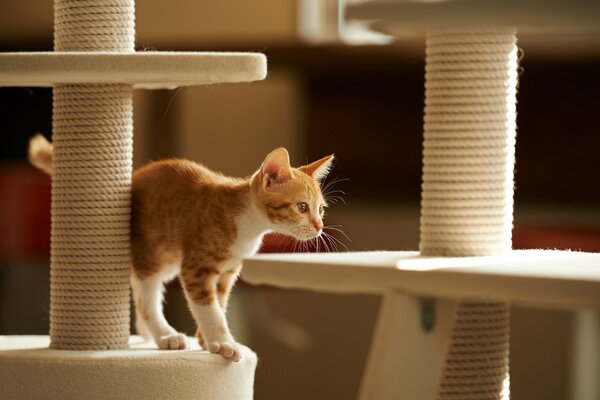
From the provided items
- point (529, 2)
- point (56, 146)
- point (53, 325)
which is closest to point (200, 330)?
point (53, 325)

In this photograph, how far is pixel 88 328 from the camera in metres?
1.44

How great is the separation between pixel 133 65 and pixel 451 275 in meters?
0.49

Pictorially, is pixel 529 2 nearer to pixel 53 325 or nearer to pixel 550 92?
pixel 53 325

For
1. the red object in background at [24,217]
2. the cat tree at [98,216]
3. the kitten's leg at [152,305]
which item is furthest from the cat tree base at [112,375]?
the red object in background at [24,217]

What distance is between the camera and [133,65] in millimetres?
1348

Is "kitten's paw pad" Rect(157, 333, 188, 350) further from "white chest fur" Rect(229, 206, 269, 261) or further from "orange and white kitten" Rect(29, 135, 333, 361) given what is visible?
"white chest fur" Rect(229, 206, 269, 261)

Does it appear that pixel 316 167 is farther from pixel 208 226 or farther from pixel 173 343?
pixel 173 343

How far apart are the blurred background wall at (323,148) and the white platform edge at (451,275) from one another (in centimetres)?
149

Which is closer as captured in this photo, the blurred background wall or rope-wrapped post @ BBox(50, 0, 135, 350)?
rope-wrapped post @ BBox(50, 0, 135, 350)

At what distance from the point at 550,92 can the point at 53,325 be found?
2121 millimetres

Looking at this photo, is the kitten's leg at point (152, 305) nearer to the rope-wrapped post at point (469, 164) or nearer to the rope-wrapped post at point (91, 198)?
the rope-wrapped post at point (91, 198)

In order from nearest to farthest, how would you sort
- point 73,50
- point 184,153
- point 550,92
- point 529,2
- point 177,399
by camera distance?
point 529,2 → point 177,399 → point 73,50 → point 550,92 → point 184,153

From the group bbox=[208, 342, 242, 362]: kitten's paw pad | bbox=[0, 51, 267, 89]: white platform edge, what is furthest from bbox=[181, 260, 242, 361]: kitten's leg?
bbox=[0, 51, 267, 89]: white platform edge

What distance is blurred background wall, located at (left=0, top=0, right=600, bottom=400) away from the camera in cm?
290
